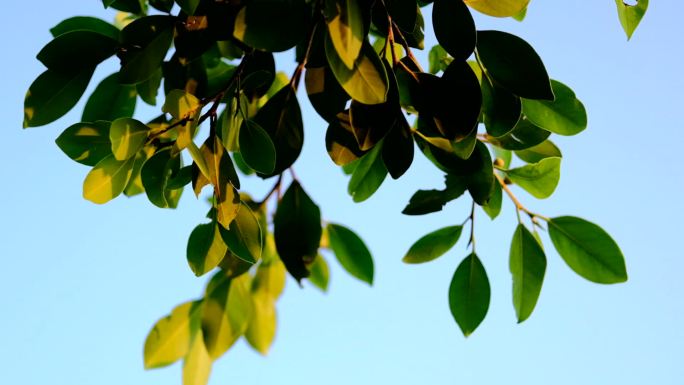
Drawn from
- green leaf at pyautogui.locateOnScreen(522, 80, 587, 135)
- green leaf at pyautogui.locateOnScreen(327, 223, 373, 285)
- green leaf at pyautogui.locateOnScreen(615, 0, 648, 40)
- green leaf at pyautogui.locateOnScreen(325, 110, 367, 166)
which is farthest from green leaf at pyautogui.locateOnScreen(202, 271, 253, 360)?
green leaf at pyautogui.locateOnScreen(615, 0, 648, 40)

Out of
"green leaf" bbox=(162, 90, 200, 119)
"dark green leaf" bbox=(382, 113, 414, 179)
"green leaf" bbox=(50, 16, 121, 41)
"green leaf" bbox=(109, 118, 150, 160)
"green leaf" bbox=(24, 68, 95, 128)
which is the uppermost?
"green leaf" bbox=(50, 16, 121, 41)

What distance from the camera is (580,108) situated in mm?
948

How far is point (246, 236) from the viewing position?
2.92 feet

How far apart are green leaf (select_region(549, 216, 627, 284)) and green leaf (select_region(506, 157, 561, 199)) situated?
8 cm

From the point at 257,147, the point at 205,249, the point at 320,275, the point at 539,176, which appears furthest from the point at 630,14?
the point at 320,275

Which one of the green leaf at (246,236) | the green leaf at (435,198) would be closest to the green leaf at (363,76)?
the green leaf at (246,236)

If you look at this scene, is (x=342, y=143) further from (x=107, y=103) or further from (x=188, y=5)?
(x=107, y=103)

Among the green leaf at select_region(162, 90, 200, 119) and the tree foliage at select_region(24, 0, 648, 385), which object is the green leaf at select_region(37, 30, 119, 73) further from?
the green leaf at select_region(162, 90, 200, 119)

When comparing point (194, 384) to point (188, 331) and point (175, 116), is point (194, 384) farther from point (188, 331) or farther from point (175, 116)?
point (175, 116)

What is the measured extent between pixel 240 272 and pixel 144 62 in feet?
1.50

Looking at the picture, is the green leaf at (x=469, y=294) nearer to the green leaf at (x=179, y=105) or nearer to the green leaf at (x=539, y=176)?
the green leaf at (x=539, y=176)

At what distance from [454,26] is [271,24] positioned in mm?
205

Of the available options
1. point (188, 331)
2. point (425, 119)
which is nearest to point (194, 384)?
point (188, 331)

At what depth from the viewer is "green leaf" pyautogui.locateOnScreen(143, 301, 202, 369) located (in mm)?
1375
